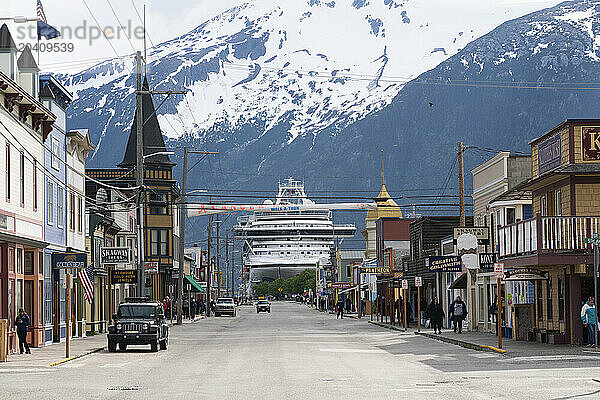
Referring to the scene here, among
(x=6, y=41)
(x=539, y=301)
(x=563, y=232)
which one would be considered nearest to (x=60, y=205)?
(x=6, y=41)

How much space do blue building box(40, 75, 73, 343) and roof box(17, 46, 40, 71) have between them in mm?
3068

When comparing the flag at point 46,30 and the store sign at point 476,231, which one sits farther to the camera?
the store sign at point 476,231

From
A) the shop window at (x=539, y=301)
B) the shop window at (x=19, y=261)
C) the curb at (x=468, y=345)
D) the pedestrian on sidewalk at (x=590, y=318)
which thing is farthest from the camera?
the shop window at (x=539, y=301)

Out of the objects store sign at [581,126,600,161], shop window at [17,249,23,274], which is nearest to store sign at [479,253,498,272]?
store sign at [581,126,600,161]

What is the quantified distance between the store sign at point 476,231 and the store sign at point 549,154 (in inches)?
348

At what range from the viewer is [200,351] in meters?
38.1

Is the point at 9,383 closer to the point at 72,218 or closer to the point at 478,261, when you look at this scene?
the point at 72,218

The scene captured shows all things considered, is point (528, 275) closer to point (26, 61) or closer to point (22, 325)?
point (22, 325)

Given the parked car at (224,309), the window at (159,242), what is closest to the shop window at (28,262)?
the window at (159,242)

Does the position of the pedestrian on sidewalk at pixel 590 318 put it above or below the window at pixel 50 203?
below

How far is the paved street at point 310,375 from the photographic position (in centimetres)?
2094

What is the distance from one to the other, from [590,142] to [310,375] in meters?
15.0

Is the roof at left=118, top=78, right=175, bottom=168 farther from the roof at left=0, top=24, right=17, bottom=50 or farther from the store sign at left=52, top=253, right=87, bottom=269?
the roof at left=0, top=24, right=17, bottom=50

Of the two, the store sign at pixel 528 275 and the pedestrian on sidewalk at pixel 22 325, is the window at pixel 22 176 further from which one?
the store sign at pixel 528 275
